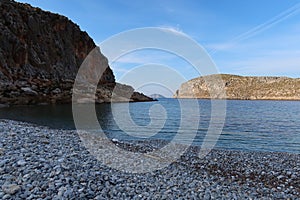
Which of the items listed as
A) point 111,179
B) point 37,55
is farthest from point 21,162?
point 37,55

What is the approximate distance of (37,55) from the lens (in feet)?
290

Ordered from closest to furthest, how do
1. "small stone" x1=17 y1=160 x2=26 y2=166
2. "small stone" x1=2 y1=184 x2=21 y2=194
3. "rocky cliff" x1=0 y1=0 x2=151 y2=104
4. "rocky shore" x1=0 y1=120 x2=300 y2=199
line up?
1. "small stone" x1=2 y1=184 x2=21 y2=194
2. "rocky shore" x1=0 y1=120 x2=300 y2=199
3. "small stone" x1=17 y1=160 x2=26 y2=166
4. "rocky cliff" x1=0 y1=0 x2=151 y2=104

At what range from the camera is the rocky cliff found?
67875 mm

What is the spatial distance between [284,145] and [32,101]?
200 feet

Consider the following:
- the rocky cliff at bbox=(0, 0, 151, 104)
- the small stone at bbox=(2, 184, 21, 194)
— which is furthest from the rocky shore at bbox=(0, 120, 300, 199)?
the rocky cliff at bbox=(0, 0, 151, 104)

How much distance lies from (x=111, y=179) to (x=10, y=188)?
131 inches

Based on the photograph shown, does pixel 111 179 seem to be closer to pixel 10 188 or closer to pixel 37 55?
pixel 10 188

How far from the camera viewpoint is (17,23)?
8438 centimetres

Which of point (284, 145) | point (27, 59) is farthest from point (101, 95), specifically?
point (284, 145)

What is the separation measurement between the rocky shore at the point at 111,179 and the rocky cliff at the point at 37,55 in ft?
176

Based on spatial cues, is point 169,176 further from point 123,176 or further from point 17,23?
point 17,23

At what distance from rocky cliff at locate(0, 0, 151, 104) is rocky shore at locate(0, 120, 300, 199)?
176ft

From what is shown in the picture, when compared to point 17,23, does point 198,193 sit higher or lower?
lower

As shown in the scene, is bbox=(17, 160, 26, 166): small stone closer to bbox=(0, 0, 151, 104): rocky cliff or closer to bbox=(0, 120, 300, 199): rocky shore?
bbox=(0, 120, 300, 199): rocky shore
